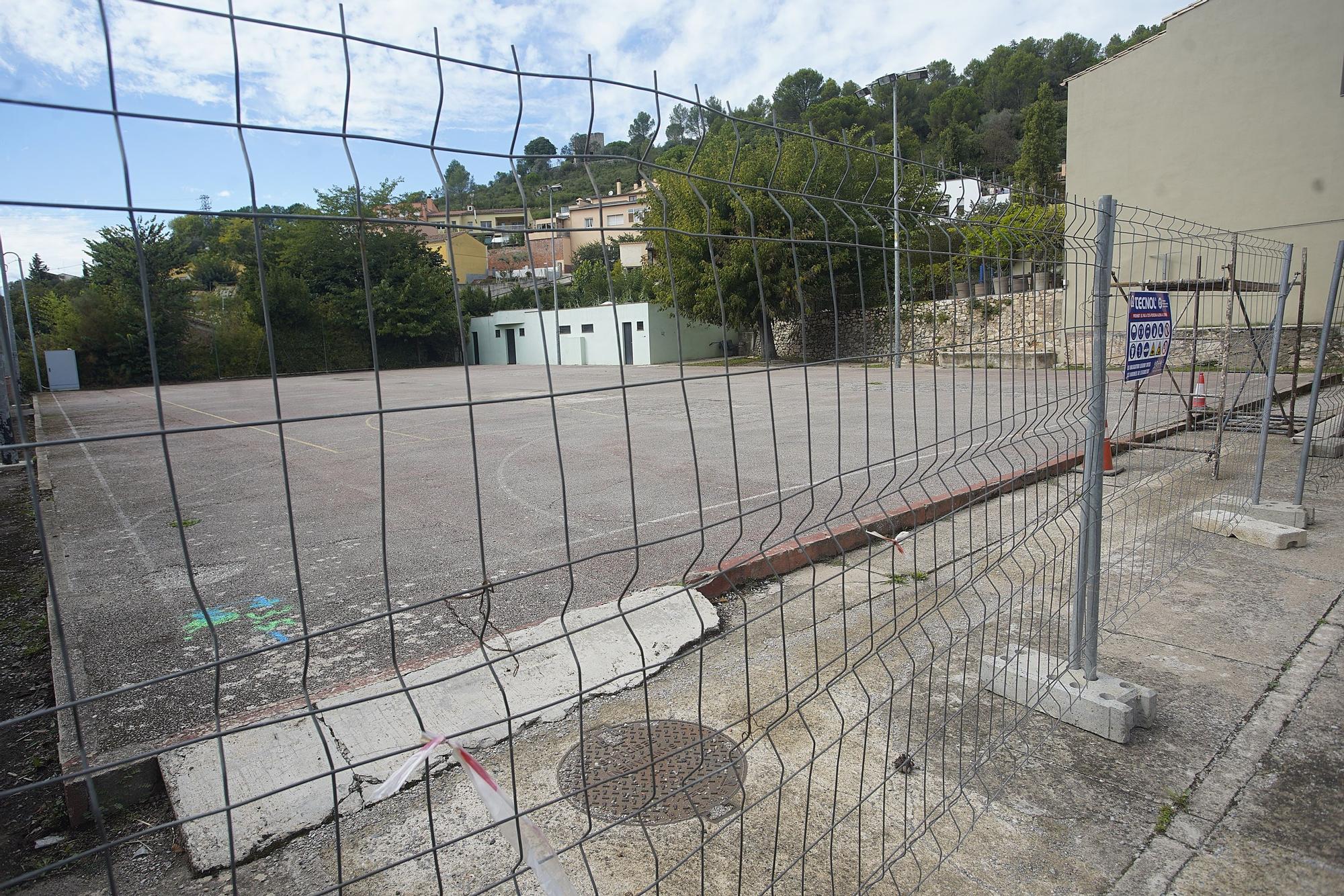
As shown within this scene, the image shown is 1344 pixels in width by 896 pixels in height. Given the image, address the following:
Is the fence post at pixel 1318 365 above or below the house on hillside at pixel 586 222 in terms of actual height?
below

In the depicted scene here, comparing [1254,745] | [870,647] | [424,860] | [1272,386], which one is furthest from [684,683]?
[1272,386]

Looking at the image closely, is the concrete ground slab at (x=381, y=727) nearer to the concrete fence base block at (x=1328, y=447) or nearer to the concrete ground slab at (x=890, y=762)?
the concrete ground slab at (x=890, y=762)

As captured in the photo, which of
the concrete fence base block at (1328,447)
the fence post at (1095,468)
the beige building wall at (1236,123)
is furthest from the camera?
the beige building wall at (1236,123)

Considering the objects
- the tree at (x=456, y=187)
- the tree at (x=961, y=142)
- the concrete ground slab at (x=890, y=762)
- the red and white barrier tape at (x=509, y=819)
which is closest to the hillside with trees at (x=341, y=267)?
the tree at (x=456, y=187)

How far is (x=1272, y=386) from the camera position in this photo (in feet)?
19.3

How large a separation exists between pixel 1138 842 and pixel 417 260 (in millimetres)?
2924

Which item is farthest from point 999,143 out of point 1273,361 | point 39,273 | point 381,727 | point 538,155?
point 39,273

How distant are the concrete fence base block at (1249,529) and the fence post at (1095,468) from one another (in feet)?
10.7

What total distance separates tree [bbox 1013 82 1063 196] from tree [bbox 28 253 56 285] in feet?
224

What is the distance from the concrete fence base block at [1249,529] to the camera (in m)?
5.54

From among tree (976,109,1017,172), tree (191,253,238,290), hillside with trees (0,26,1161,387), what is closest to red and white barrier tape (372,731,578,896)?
hillside with trees (0,26,1161,387)

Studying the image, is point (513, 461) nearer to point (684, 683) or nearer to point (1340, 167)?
point (684, 683)

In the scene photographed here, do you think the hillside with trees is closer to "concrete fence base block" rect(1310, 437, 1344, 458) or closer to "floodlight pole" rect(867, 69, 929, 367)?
"floodlight pole" rect(867, 69, 929, 367)

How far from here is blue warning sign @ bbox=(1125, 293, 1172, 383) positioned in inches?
136
